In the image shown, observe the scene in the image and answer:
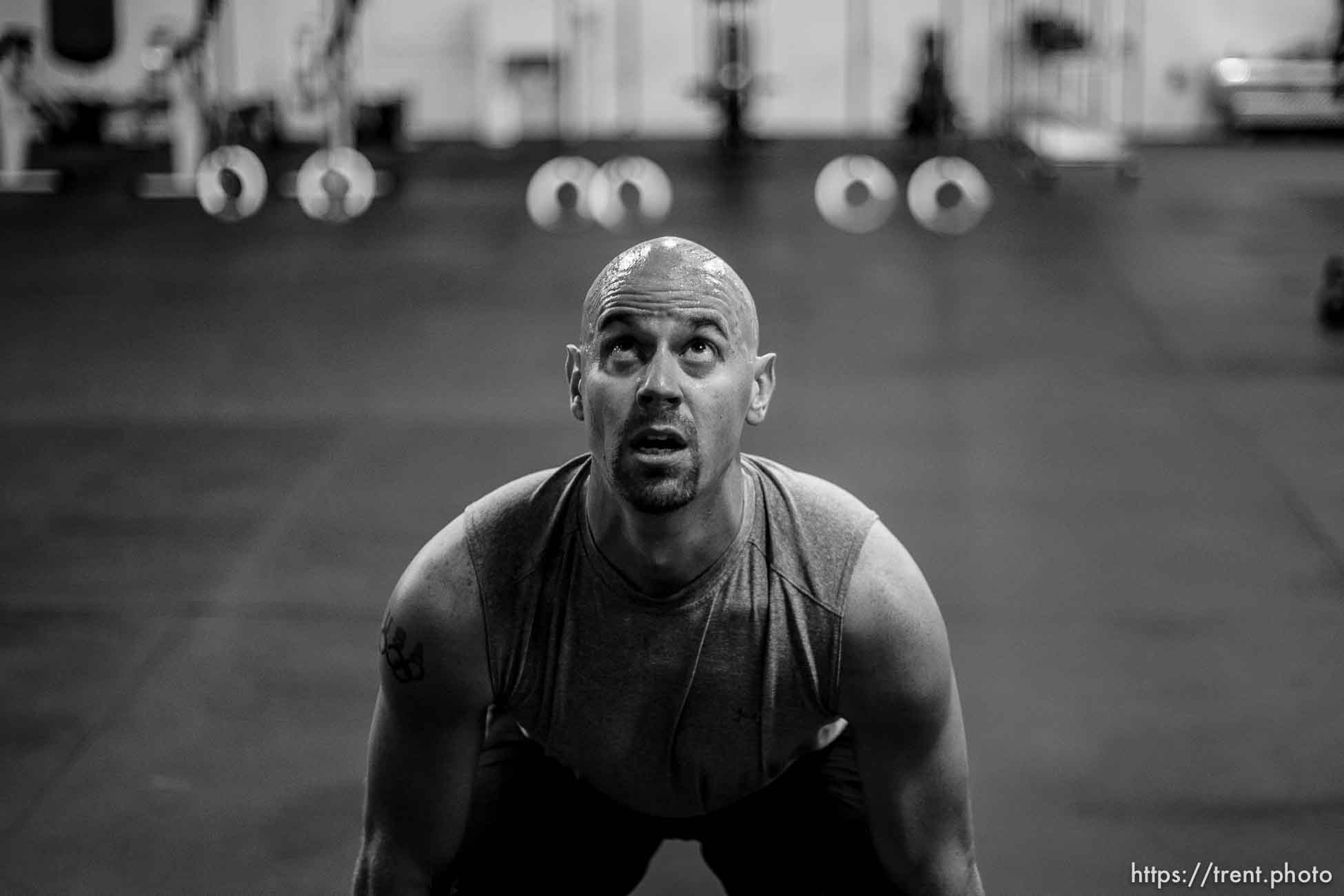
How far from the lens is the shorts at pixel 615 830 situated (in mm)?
1822

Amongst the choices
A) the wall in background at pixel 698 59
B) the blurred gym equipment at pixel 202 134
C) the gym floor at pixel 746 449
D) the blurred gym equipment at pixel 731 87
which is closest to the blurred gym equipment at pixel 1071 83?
the wall in background at pixel 698 59

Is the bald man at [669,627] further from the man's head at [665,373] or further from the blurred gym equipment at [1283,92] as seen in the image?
the blurred gym equipment at [1283,92]

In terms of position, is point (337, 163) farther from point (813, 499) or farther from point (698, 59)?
point (698, 59)

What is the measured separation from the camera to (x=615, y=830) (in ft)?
6.14

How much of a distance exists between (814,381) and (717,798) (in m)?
3.58

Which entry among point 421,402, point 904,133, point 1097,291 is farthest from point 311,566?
point 904,133

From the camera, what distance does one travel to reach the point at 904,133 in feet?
32.8

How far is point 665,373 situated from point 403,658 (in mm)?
425

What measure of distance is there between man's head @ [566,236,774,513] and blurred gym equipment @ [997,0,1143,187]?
7453 millimetres

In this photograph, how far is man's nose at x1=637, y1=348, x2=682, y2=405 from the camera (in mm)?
1498

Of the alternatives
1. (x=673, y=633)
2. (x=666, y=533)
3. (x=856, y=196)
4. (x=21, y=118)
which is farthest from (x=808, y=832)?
(x=21, y=118)

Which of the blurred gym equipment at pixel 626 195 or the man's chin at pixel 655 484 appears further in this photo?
the blurred gym equipment at pixel 626 195

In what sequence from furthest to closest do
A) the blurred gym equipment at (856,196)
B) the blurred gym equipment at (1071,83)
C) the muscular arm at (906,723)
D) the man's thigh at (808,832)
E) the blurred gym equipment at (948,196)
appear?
the blurred gym equipment at (1071,83), the blurred gym equipment at (856,196), the blurred gym equipment at (948,196), the man's thigh at (808,832), the muscular arm at (906,723)

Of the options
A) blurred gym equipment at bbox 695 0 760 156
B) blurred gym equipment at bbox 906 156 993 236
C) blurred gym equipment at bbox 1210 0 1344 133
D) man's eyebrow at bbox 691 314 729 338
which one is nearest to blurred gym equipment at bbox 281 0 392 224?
blurred gym equipment at bbox 695 0 760 156
